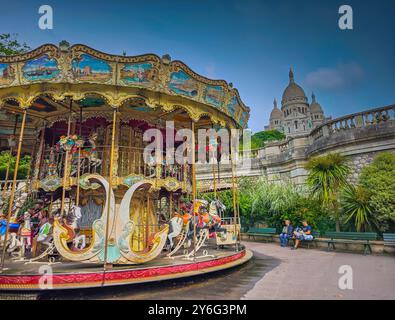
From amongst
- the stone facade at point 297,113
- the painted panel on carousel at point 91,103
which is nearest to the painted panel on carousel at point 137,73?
the painted panel on carousel at point 91,103

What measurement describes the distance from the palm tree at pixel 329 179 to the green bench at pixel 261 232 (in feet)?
13.0

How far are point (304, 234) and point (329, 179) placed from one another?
9.96ft

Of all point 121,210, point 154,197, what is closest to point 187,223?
point 154,197

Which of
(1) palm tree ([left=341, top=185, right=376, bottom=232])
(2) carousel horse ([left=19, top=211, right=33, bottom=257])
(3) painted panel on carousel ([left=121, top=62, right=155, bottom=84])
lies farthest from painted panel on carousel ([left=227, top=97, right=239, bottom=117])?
(2) carousel horse ([left=19, top=211, right=33, bottom=257])

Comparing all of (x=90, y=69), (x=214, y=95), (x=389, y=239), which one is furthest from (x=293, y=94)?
(x=90, y=69)

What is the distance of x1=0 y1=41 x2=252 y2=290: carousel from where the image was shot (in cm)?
594

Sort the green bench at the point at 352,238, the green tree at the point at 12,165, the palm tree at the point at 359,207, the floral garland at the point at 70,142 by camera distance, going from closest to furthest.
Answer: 1. the floral garland at the point at 70,142
2. the green bench at the point at 352,238
3. the palm tree at the point at 359,207
4. the green tree at the point at 12,165

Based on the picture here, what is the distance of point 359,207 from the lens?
11109 mm

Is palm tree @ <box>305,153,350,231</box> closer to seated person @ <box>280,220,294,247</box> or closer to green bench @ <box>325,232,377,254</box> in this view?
green bench @ <box>325,232,377,254</box>

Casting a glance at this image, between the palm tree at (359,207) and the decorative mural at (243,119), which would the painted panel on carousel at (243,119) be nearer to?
the decorative mural at (243,119)

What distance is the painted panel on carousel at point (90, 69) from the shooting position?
649cm

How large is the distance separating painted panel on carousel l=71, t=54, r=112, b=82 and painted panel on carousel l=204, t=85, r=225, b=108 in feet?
9.97

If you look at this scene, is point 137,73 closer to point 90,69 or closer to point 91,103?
point 90,69
